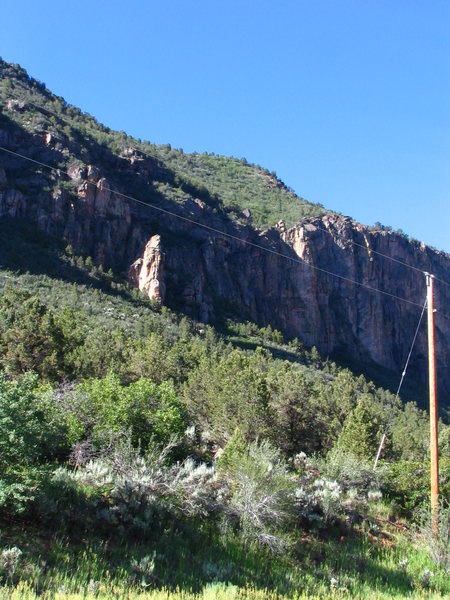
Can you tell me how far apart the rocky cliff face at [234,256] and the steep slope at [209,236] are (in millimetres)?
228

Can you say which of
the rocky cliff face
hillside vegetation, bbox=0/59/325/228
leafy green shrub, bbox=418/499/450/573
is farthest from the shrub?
hillside vegetation, bbox=0/59/325/228

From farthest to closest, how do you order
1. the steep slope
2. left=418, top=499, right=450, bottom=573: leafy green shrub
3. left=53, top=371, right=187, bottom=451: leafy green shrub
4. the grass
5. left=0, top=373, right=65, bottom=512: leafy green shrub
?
the steep slope → left=53, top=371, right=187, bottom=451: leafy green shrub → left=418, top=499, right=450, bottom=573: leafy green shrub → left=0, top=373, right=65, bottom=512: leafy green shrub → the grass

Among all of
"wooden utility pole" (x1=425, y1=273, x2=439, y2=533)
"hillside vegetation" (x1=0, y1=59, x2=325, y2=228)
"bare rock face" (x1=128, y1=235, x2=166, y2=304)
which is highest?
"hillside vegetation" (x1=0, y1=59, x2=325, y2=228)

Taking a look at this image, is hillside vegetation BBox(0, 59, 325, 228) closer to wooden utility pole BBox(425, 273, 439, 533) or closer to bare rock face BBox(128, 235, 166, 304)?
bare rock face BBox(128, 235, 166, 304)

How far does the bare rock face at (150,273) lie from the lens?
67.5 metres

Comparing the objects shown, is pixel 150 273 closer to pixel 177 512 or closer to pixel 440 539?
pixel 177 512

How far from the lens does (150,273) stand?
6994cm

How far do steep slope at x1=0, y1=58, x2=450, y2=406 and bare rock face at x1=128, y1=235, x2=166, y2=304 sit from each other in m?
0.21

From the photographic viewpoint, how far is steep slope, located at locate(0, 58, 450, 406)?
70.9 meters

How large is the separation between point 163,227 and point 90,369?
209 ft

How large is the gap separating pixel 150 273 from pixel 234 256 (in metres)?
27.5

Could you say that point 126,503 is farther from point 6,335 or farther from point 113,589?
point 6,335

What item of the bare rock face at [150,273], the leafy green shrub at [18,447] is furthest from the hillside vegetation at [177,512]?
the bare rock face at [150,273]

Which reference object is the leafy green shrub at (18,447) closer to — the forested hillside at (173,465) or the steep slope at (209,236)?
the forested hillside at (173,465)
